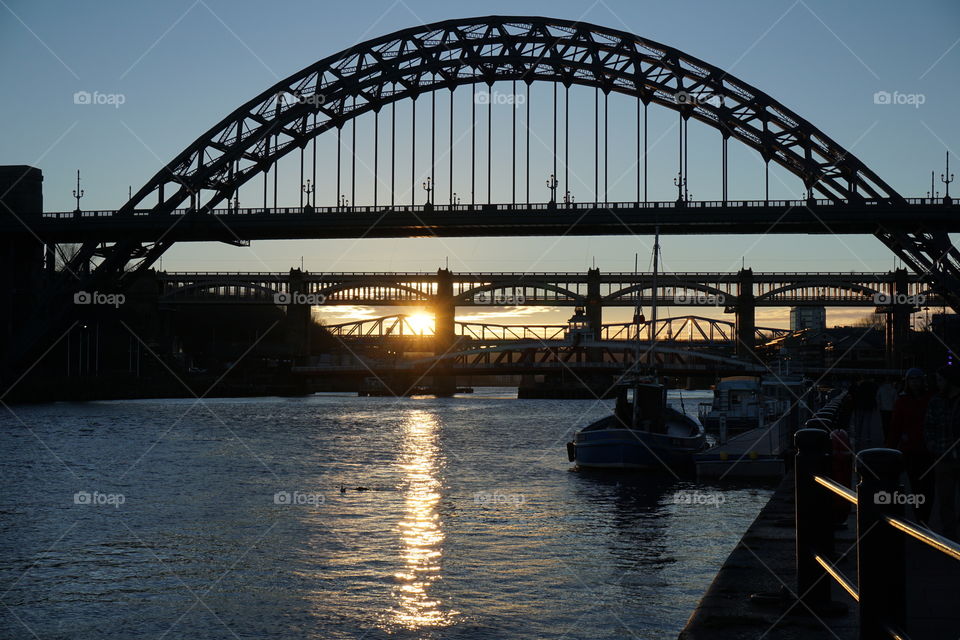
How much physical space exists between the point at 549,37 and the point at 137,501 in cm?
4175

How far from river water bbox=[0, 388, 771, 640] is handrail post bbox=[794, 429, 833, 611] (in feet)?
18.6

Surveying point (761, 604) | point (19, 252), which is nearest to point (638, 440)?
point (761, 604)

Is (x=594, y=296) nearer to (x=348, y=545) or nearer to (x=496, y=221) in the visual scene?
(x=496, y=221)

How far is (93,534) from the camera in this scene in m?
20.5

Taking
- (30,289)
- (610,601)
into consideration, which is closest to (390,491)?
(610,601)

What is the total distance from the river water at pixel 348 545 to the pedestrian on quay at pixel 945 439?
11.7 ft

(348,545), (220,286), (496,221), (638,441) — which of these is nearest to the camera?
(348,545)

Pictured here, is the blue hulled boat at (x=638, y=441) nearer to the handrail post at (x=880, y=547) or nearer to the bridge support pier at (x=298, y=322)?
the handrail post at (x=880, y=547)

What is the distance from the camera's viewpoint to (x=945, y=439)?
1192 centimetres

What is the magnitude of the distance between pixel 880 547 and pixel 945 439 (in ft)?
24.4

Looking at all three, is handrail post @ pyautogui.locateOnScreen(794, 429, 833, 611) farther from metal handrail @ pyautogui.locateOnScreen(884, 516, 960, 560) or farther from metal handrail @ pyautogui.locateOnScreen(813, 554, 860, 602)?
metal handrail @ pyautogui.locateOnScreen(884, 516, 960, 560)

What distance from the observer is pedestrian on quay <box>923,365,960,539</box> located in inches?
458

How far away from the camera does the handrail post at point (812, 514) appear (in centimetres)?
714

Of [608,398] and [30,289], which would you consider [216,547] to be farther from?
[608,398]
